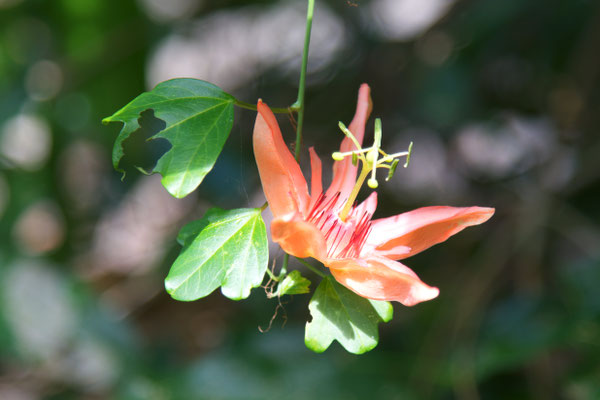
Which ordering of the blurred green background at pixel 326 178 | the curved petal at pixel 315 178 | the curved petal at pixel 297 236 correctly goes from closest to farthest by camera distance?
the curved petal at pixel 297 236, the curved petal at pixel 315 178, the blurred green background at pixel 326 178

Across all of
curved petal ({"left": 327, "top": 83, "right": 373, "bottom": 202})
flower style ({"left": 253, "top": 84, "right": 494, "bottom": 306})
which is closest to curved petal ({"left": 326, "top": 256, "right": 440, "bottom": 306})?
flower style ({"left": 253, "top": 84, "right": 494, "bottom": 306})

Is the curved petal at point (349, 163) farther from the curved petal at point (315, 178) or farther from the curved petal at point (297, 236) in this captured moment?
the curved petal at point (297, 236)

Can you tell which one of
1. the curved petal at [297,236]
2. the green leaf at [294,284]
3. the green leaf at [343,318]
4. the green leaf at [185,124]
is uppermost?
the green leaf at [185,124]

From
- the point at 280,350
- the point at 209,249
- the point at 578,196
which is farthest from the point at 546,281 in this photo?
the point at 209,249

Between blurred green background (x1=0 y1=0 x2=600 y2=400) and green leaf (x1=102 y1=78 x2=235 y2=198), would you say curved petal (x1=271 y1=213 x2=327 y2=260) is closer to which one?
green leaf (x1=102 y1=78 x2=235 y2=198)

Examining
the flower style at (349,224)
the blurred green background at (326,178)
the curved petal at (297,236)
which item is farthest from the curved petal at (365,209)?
the blurred green background at (326,178)

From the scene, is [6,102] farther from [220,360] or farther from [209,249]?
[209,249]
